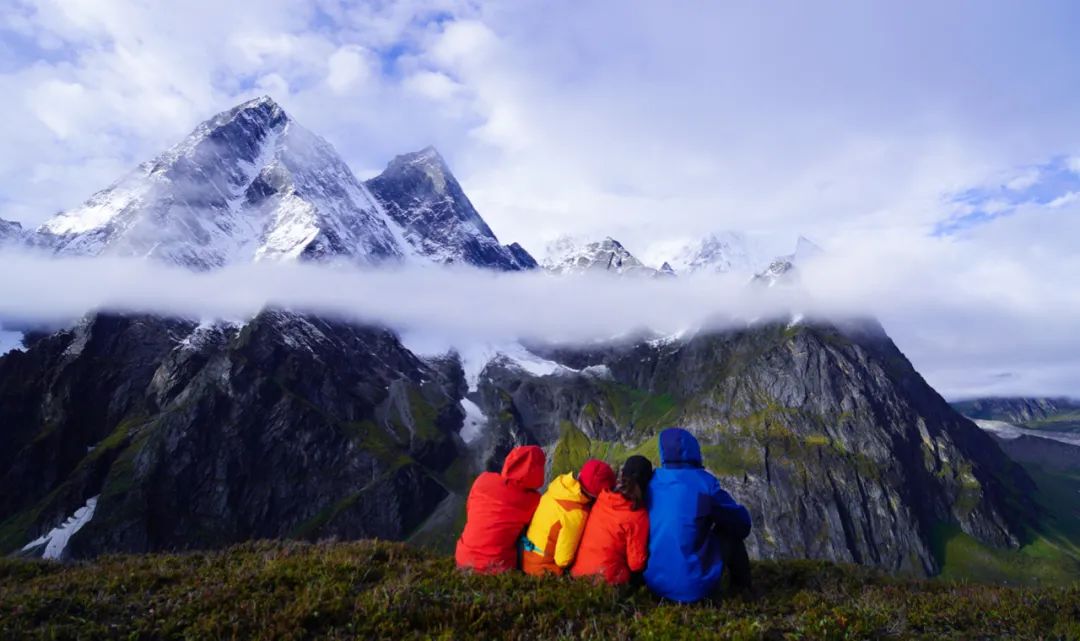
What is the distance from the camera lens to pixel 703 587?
11391 mm

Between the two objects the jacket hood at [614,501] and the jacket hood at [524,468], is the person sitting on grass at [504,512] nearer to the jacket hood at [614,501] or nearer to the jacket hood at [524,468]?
the jacket hood at [524,468]

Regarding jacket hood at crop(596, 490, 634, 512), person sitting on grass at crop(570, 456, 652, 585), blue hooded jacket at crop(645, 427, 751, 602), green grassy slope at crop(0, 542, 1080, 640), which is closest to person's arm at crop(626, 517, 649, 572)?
person sitting on grass at crop(570, 456, 652, 585)

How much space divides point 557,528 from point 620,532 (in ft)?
4.42

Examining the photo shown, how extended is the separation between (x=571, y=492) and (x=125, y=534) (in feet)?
766

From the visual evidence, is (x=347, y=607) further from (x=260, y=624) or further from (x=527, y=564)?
(x=527, y=564)

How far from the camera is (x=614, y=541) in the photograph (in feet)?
39.0

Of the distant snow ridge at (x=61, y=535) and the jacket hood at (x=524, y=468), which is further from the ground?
the jacket hood at (x=524, y=468)

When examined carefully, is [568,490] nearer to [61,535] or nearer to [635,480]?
[635,480]

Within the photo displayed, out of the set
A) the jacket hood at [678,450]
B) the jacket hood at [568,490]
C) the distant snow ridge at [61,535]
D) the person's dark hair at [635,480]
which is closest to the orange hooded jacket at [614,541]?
the person's dark hair at [635,480]

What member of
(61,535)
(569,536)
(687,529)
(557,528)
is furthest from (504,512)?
(61,535)

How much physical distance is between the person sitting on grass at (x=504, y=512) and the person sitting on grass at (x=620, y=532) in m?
1.50

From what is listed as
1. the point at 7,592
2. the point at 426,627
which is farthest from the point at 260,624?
the point at 7,592

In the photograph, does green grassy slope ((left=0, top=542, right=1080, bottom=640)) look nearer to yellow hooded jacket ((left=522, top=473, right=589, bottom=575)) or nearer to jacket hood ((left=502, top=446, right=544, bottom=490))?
yellow hooded jacket ((left=522, top=473, right=589, bottom=575))

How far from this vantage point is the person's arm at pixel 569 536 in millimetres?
12203
